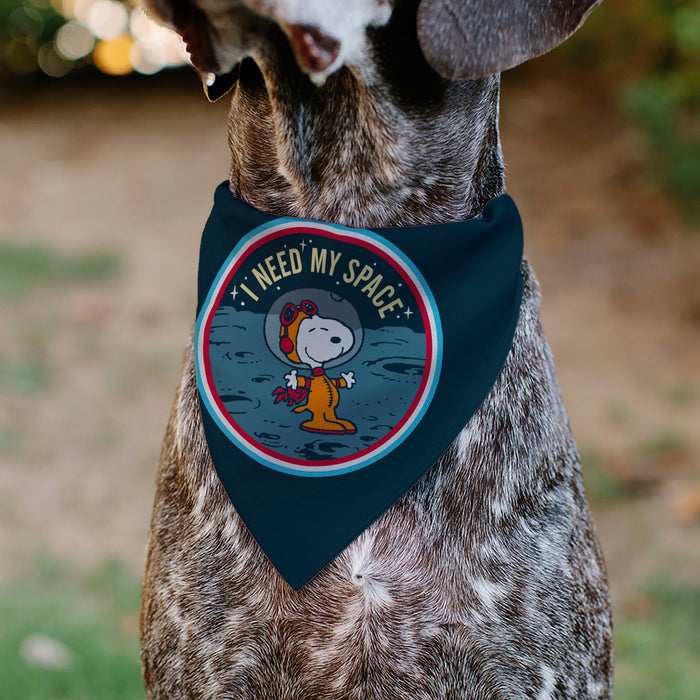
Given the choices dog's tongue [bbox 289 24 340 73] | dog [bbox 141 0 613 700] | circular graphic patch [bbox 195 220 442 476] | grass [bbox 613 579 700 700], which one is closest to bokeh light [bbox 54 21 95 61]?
grass [bbox 613 579 700 700]

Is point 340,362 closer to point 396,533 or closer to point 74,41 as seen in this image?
point 396,533

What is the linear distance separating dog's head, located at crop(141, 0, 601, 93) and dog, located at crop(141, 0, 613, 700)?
0.10ft

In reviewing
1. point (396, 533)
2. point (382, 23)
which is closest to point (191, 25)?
point (382, 23)

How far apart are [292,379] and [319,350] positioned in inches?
3.7

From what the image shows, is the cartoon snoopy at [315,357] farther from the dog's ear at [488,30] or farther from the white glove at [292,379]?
the dog's ear at [488,30]

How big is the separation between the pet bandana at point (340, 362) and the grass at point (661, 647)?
2.26 meters

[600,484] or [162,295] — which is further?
[162,295]

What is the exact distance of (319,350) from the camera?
83.4 inches

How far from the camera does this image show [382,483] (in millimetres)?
2092

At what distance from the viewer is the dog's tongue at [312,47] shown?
5.59 ft

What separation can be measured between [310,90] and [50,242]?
21.5 feet

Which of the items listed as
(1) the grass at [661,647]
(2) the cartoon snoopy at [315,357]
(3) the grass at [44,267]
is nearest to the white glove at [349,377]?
(2) the cartoon snoopy at [315,357]

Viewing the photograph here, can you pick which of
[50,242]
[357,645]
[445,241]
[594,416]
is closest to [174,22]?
[445,241]

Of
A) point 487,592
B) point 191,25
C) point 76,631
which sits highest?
point 191,25
